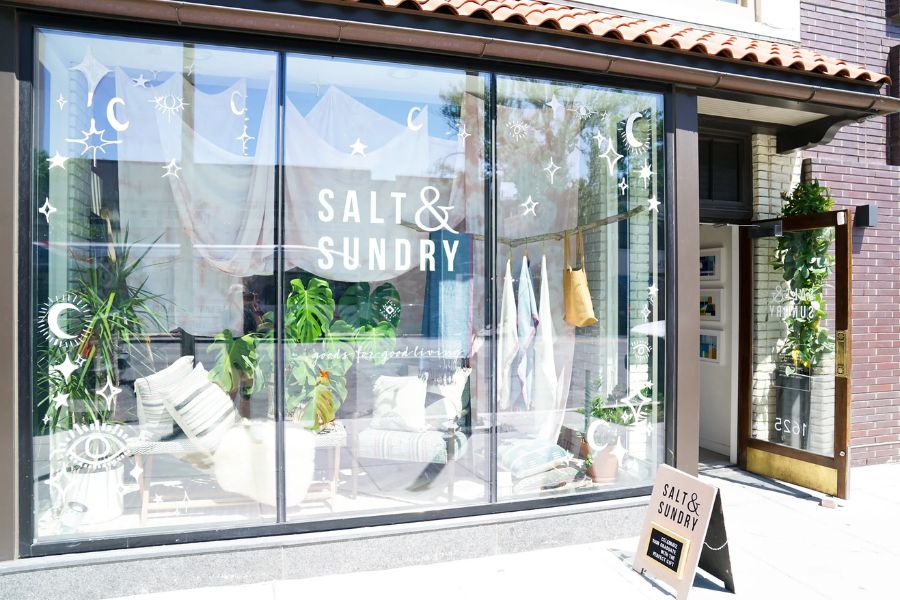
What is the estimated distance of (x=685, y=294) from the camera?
4840mm

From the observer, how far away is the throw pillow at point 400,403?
4555mm

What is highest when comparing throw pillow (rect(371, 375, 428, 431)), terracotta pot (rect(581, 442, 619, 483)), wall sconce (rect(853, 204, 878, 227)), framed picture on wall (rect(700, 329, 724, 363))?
wall sconce (rect(853, 204, 878, 227))

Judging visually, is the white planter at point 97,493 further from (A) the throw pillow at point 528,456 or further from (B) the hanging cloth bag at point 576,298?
(B) the hanging cloth bag at point 576,298

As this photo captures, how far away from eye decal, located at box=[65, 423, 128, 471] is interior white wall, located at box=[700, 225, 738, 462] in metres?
5.60

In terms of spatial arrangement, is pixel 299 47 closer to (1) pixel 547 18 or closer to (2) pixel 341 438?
(1) pixel 547 18

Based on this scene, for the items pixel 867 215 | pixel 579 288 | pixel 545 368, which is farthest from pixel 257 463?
pixel 867 215

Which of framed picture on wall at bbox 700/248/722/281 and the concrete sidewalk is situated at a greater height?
framed picture on wall at bbox 700/248/722/281

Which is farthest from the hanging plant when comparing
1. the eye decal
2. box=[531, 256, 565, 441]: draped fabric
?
the eye decal

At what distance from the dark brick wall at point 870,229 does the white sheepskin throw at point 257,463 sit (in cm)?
560

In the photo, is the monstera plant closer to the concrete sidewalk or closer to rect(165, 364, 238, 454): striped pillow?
rect(165, 364, 238, 454): striped pillow

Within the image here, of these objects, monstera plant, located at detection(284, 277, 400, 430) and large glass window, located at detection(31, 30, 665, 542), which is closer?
large glass window, located at detection(31, 30, 665, 542)

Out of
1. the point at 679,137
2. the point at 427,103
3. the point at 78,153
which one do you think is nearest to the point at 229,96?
the point at 78,153

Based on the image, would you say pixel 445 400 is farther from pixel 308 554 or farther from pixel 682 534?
pixel 682 534

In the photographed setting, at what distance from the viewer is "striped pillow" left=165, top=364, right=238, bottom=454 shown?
412cm
